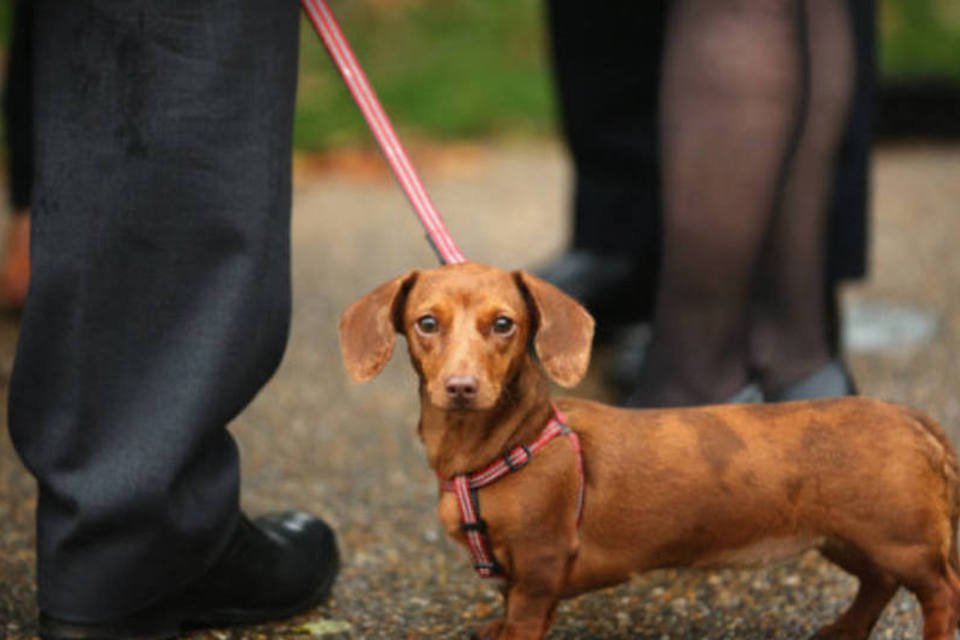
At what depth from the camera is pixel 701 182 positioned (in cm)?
214

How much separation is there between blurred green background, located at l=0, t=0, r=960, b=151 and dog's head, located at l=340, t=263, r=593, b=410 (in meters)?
4.08

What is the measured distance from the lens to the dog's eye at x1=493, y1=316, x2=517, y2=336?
65.6 inches

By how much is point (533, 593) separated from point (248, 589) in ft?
1.53

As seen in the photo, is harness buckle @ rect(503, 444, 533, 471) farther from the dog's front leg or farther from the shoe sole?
the shoe sole

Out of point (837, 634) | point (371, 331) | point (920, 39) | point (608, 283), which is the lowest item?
point (920, 39)

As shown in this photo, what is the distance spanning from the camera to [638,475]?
176 cm

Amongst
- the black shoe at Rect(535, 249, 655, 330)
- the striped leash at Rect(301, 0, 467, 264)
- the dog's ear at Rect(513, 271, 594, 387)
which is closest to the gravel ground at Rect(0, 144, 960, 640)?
the black shoe at Rect(535, 249, 655, 330)

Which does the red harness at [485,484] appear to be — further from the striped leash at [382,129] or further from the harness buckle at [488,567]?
the striped leash at [382,129]

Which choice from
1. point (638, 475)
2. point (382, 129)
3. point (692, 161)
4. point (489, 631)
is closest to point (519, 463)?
point (638, 475)

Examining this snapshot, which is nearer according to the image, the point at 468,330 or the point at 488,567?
the point at 468,330

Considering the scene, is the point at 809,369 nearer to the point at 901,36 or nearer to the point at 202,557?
the point at 202,557

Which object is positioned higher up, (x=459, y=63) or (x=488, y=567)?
(x=488, y=567)

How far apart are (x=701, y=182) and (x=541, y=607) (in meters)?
0.72

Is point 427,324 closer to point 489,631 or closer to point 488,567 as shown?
point 488,567
